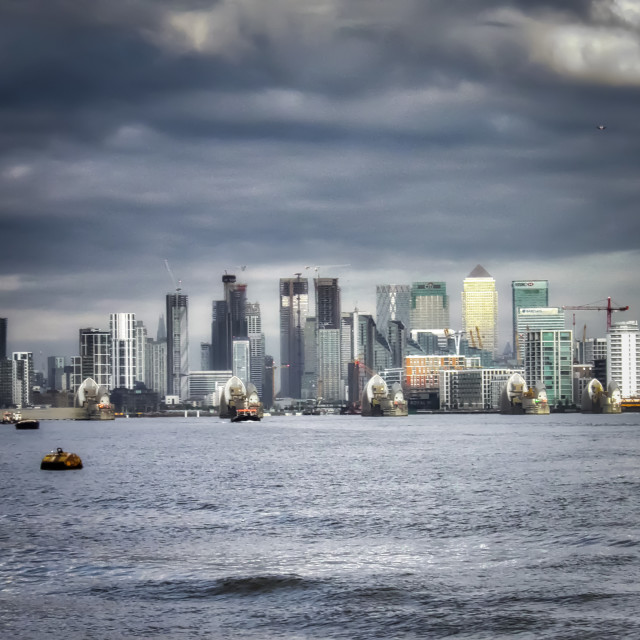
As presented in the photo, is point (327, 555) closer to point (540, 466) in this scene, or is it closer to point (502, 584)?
point (502, 584)

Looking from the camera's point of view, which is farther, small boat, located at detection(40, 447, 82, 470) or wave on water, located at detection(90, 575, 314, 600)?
small boat, located at detection(40, 447, 82, 470)

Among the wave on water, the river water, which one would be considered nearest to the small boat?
the river water

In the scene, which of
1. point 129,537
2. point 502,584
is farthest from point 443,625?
point 129,537

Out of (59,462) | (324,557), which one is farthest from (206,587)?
(59,462)

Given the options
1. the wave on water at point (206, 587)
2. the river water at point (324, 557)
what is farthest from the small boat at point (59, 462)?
the wave on water at point (206, 587)

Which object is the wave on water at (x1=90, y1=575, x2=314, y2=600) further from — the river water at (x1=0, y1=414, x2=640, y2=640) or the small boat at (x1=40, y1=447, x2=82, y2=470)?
the small boat at (x1=40, y1=447, x2=82, y2=470)

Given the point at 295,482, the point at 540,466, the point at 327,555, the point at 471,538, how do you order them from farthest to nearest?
the point at 540,466 < the point at 295,482 < the point at 471,538 < the point at 327,555

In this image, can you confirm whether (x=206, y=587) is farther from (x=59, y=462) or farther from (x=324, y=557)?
(x=59, y=462)

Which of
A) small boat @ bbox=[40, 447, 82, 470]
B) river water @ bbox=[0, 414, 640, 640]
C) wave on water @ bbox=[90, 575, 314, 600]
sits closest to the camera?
river water @ bbox=[0, 414, 640, 640]
